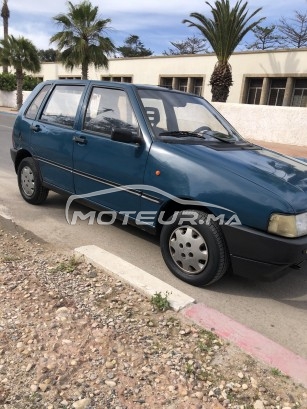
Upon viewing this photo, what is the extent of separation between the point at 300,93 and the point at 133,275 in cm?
2483

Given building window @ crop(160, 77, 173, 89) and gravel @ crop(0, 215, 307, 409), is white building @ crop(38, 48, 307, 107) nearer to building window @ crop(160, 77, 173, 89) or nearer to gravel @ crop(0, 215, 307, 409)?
building window @ crop(160, 77, 173, 89)

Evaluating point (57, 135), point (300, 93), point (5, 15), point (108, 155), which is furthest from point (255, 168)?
point (5, 15)

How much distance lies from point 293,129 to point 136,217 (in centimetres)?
1549

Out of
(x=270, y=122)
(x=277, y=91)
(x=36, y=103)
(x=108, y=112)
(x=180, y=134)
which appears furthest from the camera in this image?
(x=277, y=91)

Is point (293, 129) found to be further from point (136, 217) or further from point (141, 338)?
point (141, 338)

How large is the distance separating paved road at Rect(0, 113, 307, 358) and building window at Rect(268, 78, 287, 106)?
23533 mm

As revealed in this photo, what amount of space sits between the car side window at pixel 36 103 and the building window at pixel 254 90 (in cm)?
2408

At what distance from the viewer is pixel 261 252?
3025 mm

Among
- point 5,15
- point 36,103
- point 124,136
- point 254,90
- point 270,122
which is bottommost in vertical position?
point 270,122

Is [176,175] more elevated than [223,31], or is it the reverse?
[223,31]

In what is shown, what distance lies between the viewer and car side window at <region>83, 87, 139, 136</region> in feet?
12.8

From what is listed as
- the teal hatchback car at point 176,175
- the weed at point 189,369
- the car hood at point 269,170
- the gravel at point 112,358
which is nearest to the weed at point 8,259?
the gravel at point 112,358

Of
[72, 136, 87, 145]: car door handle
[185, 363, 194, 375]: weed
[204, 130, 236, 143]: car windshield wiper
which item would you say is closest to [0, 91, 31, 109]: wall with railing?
[72, 136, 87, 145]: car door handle

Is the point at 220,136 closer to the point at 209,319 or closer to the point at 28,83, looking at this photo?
the point at 209,319
